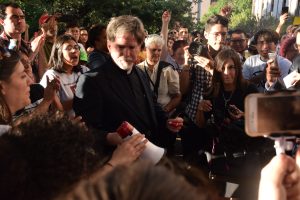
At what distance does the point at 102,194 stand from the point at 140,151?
1.22 metres

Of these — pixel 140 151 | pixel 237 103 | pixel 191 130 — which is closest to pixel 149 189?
pixel 140 151

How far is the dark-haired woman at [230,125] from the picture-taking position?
274cm

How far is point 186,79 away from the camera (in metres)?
4.07

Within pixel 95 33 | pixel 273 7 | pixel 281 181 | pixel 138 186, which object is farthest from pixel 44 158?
pixel 273 7

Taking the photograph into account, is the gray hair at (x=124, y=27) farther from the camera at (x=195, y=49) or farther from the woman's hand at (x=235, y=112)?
the camera at (x=195, y=49)

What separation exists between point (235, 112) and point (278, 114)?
6.66 ft

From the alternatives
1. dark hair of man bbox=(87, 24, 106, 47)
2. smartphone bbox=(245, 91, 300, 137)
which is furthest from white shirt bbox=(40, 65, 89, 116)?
smartphone bbox=(245, 91, 300, 137)

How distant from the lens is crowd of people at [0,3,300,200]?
101cm

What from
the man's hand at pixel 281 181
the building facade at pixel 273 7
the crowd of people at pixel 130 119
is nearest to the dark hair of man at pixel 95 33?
the crowd of people at pixel 130 119

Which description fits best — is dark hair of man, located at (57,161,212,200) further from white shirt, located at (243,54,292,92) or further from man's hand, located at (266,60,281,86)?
white shirt, located at (243,54,292,92)

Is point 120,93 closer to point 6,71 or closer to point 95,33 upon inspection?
point 6,71

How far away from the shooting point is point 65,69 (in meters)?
3.45

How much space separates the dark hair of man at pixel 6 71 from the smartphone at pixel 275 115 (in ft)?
4.27

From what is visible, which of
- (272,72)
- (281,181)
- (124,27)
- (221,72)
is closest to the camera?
(281,181)
